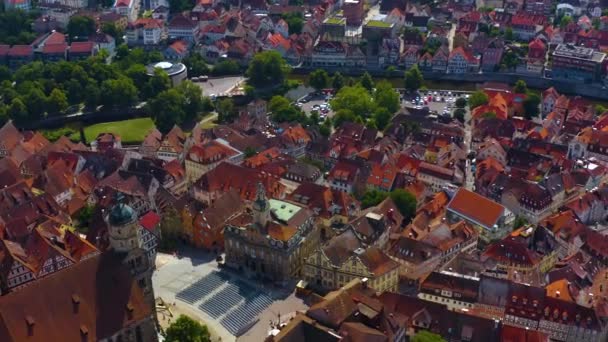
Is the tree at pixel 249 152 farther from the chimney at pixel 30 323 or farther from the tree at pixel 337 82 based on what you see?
the chimney at pixel 30 323

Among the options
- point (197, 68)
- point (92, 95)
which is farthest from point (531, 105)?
point (92, 95)

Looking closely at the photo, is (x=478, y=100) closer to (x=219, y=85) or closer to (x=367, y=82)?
(x=367, y=82)

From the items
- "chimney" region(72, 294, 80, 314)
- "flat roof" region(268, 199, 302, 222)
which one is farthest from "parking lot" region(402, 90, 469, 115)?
"chimney" region(72, 294, 80, 314)

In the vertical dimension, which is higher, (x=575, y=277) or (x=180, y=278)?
(x=575, y=277)

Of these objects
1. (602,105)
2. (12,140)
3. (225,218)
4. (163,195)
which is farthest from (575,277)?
(12,140)

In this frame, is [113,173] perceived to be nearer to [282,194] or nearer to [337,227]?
[282,194]

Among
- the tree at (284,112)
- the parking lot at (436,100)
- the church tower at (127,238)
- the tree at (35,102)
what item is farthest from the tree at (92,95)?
the church tower at (127,238)
